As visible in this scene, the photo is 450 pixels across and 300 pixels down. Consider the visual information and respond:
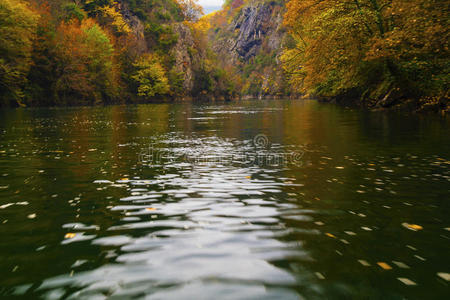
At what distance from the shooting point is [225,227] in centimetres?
582

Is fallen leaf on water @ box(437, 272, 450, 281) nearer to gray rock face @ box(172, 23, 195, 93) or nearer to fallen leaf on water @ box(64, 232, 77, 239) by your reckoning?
fallen leaf on water @ box(64, 232, 77, 239)

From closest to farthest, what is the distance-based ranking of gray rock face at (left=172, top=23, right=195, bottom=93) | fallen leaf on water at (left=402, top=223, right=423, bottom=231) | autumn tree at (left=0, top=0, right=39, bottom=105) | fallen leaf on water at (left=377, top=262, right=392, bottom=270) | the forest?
1. fallen leaf on water at (left=377, top=262, right=392, bottom=270)
2. fallen leaf on water at (left=402, top=223, right=423, bottom=231)
3. the forest
4. autumn tree at (left=0, top=0, right=39, bottom=105)
5. gray rock face at (left=172, top=23, right=195, bottom=93)

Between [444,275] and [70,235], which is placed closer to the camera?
[444,275]

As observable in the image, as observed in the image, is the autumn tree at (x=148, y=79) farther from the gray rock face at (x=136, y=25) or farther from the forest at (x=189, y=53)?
the gray rock face at (x=136, y=25)

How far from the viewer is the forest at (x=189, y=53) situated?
27.1 m

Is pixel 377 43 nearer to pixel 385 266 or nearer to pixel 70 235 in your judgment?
pixel 385 266

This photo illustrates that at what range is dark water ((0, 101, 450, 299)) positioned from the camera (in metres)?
4.02

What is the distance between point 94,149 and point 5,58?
46933 mm

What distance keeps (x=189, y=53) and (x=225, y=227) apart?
121405mm

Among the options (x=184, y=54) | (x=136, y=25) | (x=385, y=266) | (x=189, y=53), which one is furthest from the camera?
(x=189, y=53)

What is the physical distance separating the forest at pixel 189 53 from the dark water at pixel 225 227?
15883 mm

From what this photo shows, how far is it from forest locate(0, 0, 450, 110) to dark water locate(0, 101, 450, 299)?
15883 millimetres

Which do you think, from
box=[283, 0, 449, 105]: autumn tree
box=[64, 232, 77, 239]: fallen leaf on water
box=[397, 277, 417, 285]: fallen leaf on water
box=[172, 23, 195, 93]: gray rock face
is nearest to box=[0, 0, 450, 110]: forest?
box=[283, 0, 449, 105]: autumn tree

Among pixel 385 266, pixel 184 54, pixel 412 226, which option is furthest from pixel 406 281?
pixel 184 54
